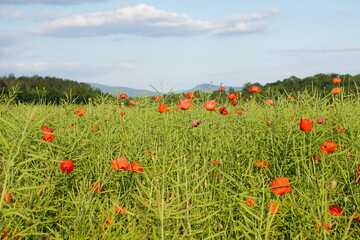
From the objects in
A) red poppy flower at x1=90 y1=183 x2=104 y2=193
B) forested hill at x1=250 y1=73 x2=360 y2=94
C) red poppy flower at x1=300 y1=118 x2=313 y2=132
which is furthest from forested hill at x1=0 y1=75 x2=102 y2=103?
red poppy flower at x1=300 y1=118 x2=313 y2=132

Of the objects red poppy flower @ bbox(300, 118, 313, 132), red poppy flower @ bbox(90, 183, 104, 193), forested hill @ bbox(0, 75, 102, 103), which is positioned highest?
forested hill @ bbox(0, 75, 102, 103)

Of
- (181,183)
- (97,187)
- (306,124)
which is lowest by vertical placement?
(97,187)

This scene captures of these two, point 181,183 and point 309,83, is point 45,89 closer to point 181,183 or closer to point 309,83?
point 309,83

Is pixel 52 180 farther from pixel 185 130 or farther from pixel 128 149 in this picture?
pixel 185 130

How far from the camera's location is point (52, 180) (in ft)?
8.81

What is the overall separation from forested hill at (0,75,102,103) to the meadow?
7.40m

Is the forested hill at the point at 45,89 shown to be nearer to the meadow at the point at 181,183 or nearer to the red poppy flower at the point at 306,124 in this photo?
the meadow at the point at 181,183

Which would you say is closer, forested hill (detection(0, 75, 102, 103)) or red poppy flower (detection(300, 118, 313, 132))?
red poppy flower (detection(300, 118, 313, 132))

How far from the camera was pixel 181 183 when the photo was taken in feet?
6.61

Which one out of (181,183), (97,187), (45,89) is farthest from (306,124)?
(45,89)

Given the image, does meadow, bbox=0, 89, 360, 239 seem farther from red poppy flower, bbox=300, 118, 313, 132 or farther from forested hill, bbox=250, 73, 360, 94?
forested hill, bbox=250, 73, 360, 94

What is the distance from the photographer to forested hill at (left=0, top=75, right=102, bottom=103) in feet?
41.1

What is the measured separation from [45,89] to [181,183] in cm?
1345

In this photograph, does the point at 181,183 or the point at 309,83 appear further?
the point at 309,83
